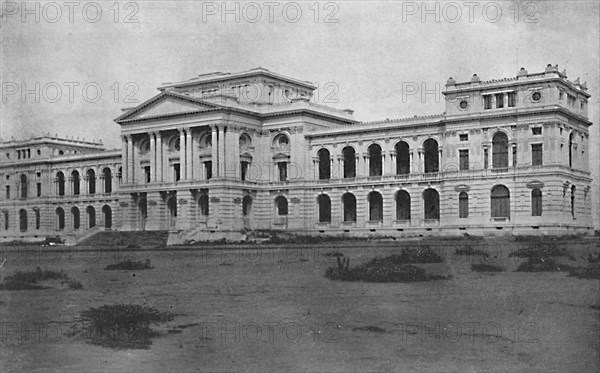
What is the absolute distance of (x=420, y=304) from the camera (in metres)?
20.5

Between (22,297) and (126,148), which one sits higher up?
(126,148)

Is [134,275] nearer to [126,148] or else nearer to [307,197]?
[307,197]

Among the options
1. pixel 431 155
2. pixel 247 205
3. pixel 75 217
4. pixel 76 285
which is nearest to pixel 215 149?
pixel 247 205

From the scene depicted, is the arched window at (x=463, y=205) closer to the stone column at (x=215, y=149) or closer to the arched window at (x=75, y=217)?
the stone column at (x=215, y=149)

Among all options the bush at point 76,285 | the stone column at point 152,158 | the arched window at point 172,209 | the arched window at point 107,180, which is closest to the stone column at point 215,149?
the arched window at point 172,209

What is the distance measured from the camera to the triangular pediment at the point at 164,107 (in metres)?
74.1

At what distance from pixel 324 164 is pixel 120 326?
2391 inches

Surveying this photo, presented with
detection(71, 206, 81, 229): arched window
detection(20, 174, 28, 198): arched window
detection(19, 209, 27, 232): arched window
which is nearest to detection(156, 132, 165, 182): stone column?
detection(71, 206, 81, 229): arched window

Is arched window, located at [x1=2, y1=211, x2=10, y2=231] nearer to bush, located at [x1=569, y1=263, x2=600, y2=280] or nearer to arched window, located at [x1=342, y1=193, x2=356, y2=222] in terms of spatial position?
arched window, located at [x1=342, y1=193, x2=356, y2=222]

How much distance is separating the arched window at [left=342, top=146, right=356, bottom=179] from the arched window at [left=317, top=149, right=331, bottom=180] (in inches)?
70.8

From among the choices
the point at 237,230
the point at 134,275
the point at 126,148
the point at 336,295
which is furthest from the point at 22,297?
the point at 126,148

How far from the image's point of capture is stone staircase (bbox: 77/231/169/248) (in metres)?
64.6

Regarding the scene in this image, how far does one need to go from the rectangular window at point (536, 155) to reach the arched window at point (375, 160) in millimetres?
16558

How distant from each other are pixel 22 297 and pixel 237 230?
158 feet
